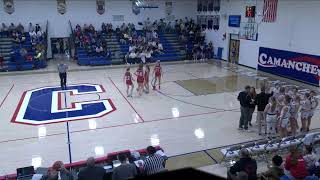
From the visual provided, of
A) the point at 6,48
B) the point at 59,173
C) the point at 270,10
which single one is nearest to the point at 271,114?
the point at 59,173

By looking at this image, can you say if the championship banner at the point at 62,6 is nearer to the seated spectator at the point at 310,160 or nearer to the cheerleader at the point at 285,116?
the cheerleader at the point at 285,116

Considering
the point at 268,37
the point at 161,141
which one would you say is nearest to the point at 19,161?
the point at 161,141

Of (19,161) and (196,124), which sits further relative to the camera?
(196,124)

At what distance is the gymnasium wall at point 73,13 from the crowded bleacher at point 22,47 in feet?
2.38

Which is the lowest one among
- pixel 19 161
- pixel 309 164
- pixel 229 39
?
pixel 19 161

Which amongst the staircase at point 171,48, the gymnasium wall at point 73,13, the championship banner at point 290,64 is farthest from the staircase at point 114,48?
the championship banner at point 290,64

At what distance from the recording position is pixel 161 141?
9.09 m

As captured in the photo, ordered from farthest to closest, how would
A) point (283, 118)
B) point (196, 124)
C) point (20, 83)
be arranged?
point (20, 83)
point (196, 124)
point (283, 118)

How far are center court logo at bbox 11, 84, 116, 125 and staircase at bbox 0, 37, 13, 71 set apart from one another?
6.98 meters

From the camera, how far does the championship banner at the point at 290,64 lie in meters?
16.3

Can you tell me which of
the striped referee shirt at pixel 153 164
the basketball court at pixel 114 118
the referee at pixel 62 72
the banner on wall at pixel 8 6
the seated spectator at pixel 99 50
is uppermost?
the banner on wall at pixel 8 6

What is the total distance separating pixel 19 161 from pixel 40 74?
40.6 ft

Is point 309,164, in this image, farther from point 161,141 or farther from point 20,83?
point 20,83

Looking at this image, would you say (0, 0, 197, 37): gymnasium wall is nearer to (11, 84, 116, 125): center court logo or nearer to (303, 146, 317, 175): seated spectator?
(11, 84, 116, 125): center court logo
